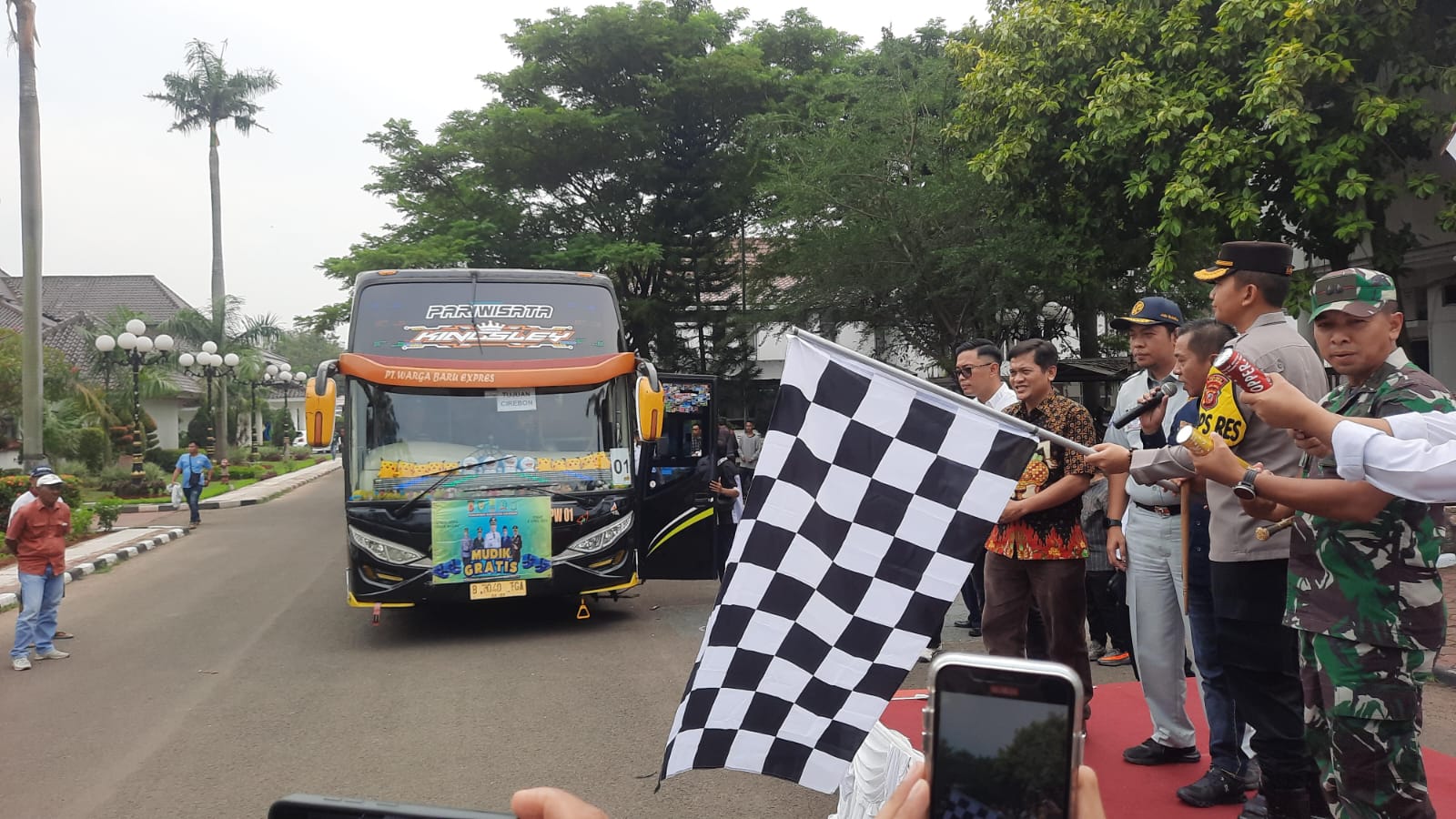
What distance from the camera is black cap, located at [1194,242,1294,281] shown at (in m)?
3.30

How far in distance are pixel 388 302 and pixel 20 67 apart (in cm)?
1347

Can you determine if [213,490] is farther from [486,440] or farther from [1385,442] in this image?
[1385,442]

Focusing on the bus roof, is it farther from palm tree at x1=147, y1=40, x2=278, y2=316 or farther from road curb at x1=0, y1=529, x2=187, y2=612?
palm tree at x1=147, y1=40, x2=278, y2=316

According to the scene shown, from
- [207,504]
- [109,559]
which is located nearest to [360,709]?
[109,559]

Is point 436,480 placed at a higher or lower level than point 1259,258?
lower

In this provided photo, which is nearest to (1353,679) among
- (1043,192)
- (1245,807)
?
(1245,807)

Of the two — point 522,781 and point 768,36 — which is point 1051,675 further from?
point 768,36

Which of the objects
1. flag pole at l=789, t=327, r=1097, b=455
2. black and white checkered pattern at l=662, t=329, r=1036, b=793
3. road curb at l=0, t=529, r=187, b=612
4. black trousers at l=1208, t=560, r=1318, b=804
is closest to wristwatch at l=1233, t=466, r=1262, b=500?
flag pole at l=789, t=327, r=1097, b=455

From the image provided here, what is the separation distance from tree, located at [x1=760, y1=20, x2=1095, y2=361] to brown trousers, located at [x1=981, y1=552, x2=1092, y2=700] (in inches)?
503

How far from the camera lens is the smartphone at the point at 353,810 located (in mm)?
1142

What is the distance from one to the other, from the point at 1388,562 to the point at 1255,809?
4.80 ft

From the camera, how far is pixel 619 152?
24.8 metres

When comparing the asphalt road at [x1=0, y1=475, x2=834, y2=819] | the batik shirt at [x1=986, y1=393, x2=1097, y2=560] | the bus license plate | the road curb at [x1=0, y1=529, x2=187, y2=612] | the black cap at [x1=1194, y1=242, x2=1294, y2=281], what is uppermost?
the black cap at [x1=1194, y1=242, x2=1294, y2=281]

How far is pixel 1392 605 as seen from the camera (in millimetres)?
2549
